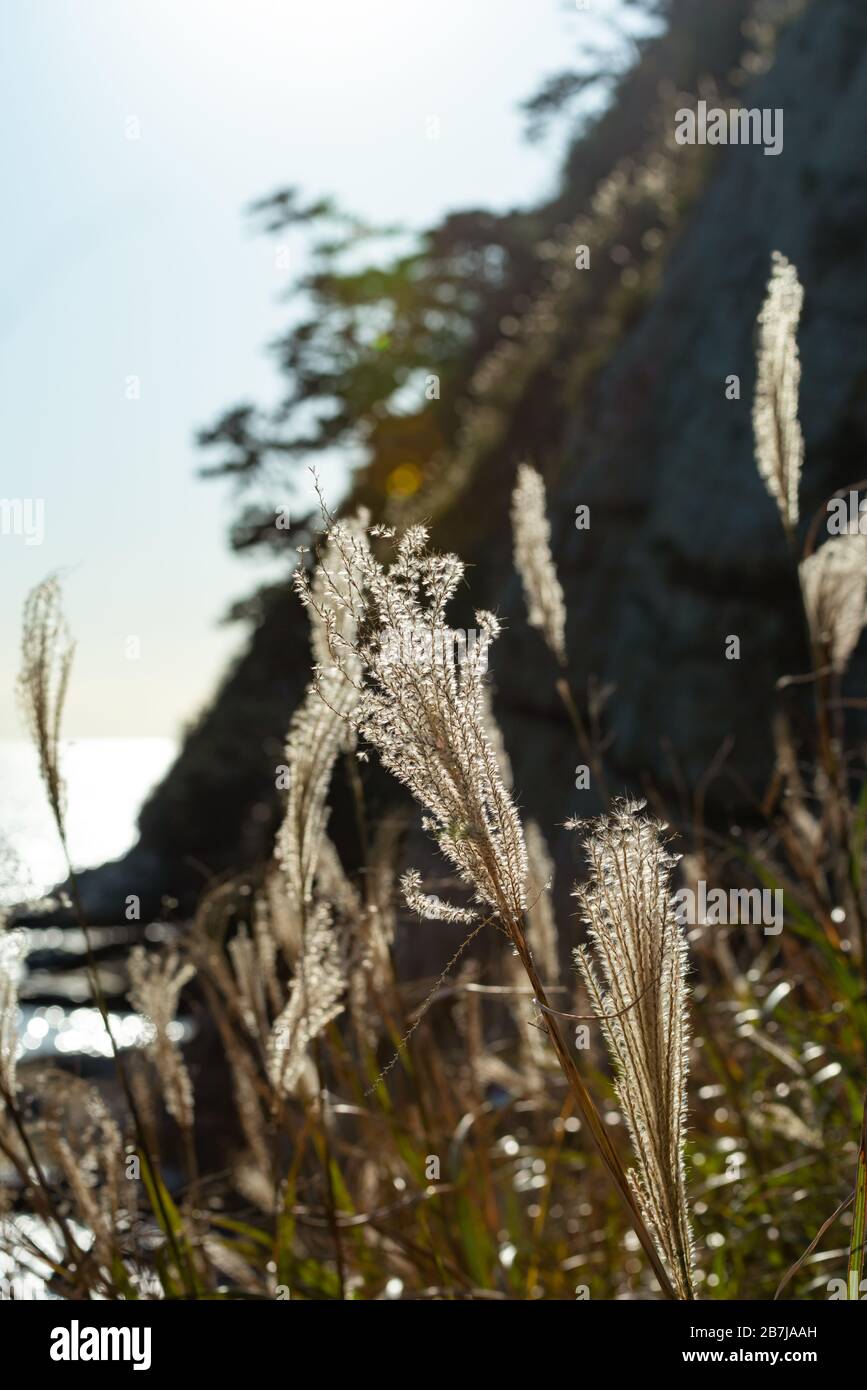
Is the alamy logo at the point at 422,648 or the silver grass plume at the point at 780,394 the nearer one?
the alamy logo at the point at 422,648

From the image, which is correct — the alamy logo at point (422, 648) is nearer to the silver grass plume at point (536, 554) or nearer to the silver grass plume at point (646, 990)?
the silver grass plume at point (646, 990)

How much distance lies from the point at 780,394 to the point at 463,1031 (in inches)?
70.1

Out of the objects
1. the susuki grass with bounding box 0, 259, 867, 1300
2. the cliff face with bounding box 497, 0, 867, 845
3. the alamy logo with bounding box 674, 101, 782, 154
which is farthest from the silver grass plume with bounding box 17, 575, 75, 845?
the alamy logo with bounding box 674, 101, 782, 154

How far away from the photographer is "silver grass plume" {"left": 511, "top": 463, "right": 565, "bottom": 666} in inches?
83.4

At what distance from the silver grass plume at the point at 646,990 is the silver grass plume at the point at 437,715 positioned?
0.22ft

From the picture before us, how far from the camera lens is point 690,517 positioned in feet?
27.4

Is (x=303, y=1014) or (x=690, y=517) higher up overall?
(x=690, y=517)

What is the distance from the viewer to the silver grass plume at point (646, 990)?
2.87ft

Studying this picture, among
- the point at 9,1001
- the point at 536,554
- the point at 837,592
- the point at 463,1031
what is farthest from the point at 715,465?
the point at 9,1001

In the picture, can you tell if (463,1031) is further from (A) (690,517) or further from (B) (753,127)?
(B) (753,127)

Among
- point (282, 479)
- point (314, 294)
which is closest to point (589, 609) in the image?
point (282, 479)

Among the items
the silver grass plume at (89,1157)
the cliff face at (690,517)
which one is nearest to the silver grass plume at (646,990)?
the silver grass plume at (89,1157)
